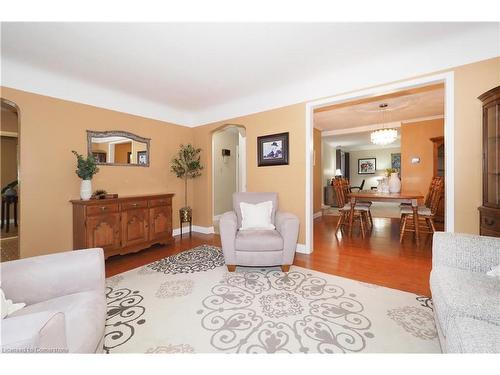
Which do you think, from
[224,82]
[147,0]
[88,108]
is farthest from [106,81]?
[147,0]

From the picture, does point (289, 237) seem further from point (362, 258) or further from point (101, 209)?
point (101, 209)

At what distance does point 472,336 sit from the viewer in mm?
887

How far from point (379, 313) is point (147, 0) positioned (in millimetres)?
2931

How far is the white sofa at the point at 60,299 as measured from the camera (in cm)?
71

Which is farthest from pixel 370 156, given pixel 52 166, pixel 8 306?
pixel 8 306

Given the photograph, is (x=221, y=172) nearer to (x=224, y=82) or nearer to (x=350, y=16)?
(x=224, y=82)

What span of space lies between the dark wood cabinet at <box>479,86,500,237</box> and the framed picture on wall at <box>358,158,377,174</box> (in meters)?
9.16

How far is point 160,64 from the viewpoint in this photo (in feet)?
8.55

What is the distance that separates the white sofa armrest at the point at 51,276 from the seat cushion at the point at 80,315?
0.06 meters

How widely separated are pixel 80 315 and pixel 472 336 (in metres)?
1.73

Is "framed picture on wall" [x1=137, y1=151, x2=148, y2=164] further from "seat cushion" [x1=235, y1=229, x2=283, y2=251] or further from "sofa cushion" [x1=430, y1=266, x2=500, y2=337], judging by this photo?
"sofa cushion" [x1=430, y1=266, x2=500, y2=337]

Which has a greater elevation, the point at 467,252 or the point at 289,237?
the point at 467,252

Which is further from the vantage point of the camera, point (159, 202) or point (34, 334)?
point (159, 202)

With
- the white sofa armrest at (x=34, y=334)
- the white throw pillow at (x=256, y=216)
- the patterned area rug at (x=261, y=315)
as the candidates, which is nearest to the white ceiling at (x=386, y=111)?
the white throw pillow at (x=256, y=216)
